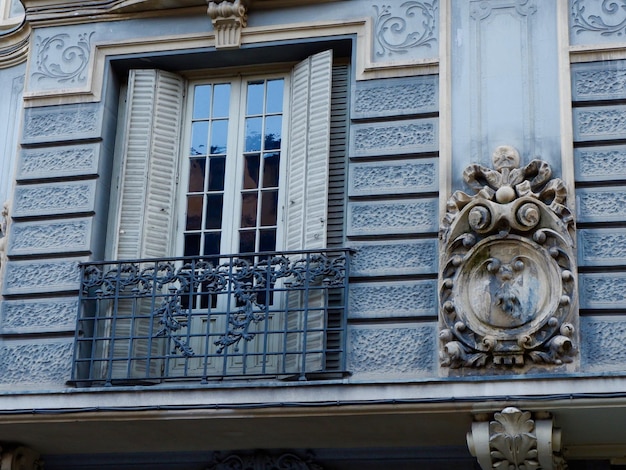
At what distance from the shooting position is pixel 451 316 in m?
11.8

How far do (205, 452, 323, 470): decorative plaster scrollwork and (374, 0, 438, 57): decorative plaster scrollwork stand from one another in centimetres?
388

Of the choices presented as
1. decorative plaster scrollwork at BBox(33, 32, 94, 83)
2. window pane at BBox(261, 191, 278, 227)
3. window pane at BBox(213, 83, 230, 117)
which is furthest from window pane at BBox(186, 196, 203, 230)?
decorative plaster scrollwork at BBox(33, 32, 94, 83)

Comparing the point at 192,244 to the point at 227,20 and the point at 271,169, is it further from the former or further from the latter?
the point at 227,20

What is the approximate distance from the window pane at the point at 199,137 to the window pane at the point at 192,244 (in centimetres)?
87

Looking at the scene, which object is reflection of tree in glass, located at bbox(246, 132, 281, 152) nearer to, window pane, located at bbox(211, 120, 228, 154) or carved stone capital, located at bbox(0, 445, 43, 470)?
window pane, located at bbox(211, 120, 228, 154)

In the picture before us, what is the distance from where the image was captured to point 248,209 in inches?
520

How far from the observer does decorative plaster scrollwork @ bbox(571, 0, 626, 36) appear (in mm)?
12539

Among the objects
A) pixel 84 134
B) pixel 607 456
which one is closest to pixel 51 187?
pixel 84 134

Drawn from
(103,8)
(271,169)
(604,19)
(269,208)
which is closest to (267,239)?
(269,208)

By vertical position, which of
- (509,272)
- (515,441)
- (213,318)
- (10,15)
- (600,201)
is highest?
(10,15)

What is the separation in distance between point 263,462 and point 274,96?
11.9 ft

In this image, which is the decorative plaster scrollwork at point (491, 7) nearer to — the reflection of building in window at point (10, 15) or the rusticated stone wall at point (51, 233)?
the rusticated stone wall at point (51, 233)

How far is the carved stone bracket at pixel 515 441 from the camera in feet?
36.9

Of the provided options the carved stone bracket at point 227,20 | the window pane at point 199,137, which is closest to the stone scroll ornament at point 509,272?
the window pane at point 199,137
